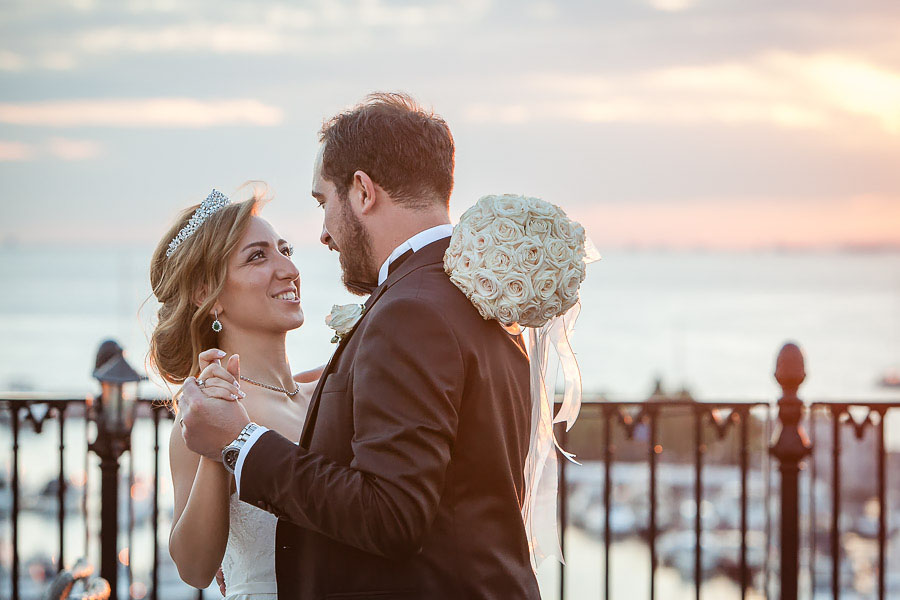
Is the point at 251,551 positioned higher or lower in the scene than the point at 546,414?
lower

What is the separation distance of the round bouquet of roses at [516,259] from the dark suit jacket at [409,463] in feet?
0.22

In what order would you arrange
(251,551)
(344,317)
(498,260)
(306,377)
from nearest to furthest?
(498,260), (344,317), (251,551), (306,377)

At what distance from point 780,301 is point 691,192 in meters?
21.1

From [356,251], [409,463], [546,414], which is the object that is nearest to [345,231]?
[356,251]

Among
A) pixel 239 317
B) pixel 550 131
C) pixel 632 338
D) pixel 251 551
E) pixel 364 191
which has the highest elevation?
pixel 550 131

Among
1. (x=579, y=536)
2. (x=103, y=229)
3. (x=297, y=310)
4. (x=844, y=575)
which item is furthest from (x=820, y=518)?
(x=103, y=229)

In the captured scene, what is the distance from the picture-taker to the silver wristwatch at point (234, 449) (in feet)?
7.61

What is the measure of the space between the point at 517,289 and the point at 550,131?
2198 inches

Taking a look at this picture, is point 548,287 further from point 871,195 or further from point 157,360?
point 871,195

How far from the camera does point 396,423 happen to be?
2.14 meters

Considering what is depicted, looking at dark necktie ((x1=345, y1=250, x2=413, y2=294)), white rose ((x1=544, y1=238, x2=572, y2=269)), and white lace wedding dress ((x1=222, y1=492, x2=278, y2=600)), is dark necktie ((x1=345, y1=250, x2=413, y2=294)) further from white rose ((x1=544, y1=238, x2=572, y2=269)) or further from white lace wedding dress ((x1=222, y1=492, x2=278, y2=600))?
white lace wedding dress ((x1=222, y1=492, x2=278, y2=600))

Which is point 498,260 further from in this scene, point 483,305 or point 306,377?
point 306,377

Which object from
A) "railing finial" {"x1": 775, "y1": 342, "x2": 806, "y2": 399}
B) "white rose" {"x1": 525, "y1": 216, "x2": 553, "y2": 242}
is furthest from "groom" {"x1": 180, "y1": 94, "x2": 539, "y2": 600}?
"railing finial" {"x1": 775, "y1": 342, "x2": 806, "y2": 399}

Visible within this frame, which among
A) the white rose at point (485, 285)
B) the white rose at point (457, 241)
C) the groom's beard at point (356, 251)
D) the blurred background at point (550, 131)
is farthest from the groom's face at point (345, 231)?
the blurred background at point (550, 131)
